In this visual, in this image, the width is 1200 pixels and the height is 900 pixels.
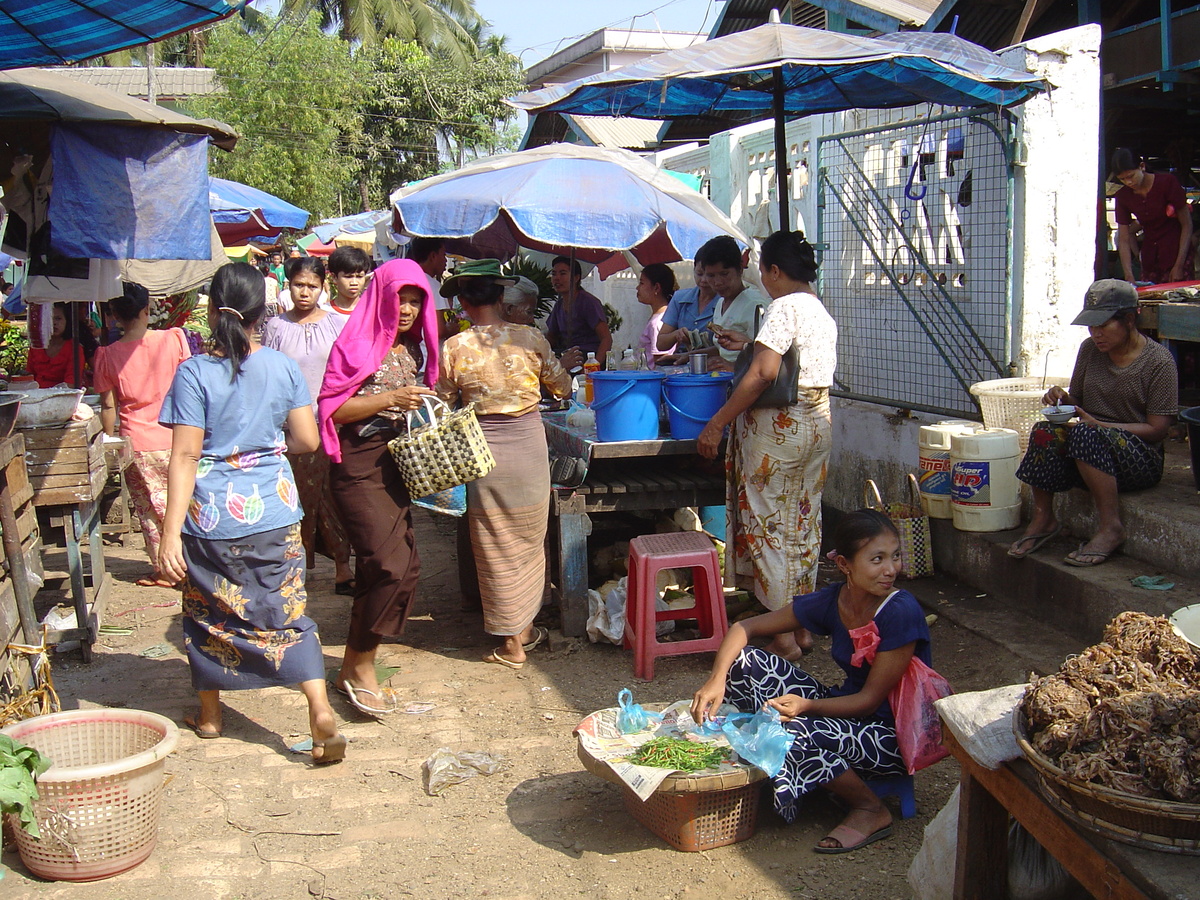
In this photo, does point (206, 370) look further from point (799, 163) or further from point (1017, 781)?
point (799, 163)

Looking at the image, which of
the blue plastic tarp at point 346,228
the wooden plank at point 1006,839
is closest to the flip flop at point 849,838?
the wooden plank at point 1006,839

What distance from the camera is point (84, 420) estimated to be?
504cm

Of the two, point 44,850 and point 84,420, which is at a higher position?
point 84,420

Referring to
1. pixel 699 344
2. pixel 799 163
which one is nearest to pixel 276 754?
pixel 699 344

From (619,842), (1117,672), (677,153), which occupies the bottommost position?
(619,842)

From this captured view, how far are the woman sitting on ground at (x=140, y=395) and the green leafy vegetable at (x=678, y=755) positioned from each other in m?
3.96

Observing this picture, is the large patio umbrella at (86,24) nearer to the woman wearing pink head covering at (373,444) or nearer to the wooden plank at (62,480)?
the woman wearing pink head covering at (373,444)

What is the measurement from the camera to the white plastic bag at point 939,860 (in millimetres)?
2719

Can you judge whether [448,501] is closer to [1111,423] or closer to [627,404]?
[627,404]

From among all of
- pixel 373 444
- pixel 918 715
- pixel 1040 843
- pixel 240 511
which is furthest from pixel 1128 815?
pixel 373 444

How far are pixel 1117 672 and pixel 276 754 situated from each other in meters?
3.14

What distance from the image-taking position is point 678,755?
10.7ft

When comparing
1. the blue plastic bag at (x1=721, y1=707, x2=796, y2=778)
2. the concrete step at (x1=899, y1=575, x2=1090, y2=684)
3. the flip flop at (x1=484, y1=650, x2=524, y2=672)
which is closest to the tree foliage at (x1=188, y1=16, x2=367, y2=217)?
the flip flop at (x1=484, y1=650, x2=524, y2=672)

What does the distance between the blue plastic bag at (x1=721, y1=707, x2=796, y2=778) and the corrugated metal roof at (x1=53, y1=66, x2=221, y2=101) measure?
37.3 meters
